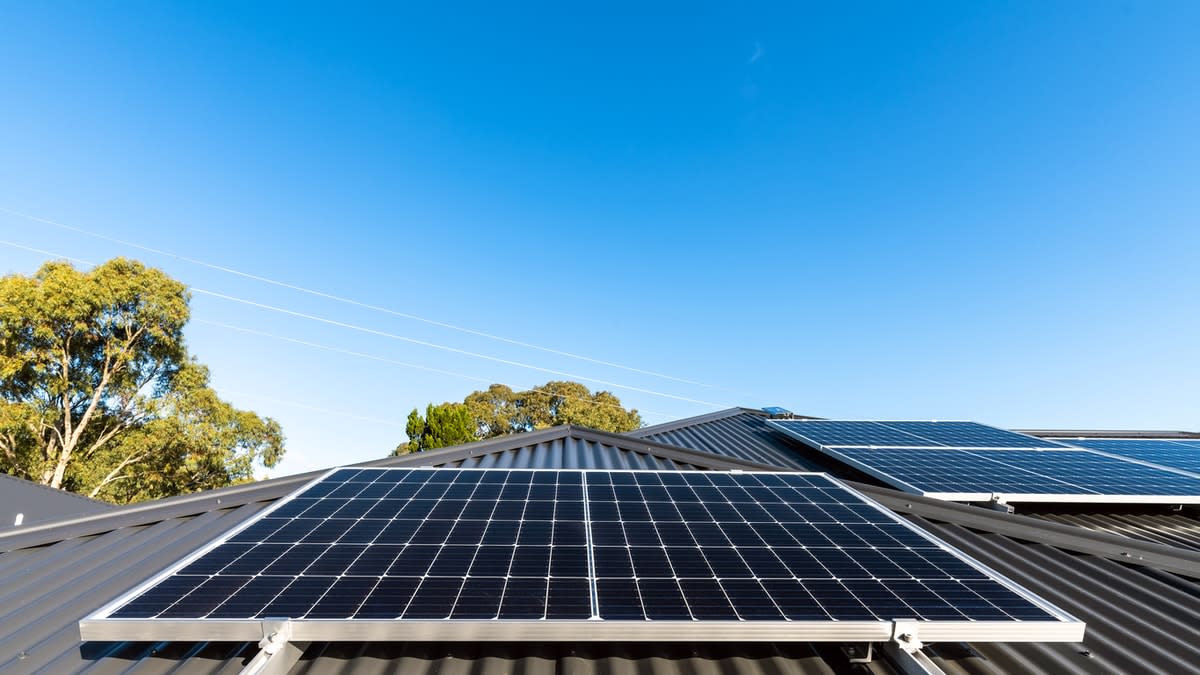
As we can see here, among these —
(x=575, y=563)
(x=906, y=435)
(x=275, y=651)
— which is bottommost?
(x=275, y=651)

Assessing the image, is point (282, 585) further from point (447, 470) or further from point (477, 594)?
point (447, 470)

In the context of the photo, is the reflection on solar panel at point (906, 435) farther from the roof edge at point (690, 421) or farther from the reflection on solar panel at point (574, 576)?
the reflection on solar panel at point (574, 576)

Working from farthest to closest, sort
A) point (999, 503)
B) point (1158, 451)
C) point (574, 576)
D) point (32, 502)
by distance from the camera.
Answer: point (1158, 451), point (32, 502), point (999, 503), point (574, 576)

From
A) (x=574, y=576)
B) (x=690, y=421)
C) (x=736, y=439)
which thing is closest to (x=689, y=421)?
(x=690, y=421)

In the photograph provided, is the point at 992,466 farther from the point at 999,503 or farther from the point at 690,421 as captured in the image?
the point at 690,421

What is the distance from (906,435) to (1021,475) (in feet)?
18.5

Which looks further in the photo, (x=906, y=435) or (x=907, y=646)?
(x=906, y=435)

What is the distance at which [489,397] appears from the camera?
5112cm

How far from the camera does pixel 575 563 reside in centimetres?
487

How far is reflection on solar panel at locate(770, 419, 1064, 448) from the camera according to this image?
15.7 m

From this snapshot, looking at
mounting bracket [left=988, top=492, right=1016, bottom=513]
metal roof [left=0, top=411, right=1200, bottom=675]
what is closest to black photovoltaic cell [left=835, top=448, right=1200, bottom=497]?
mounting bracket [left=988, top=492, right=1016, bottom=513]

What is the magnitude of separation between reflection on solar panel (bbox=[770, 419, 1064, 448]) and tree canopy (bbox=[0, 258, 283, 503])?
32902mm

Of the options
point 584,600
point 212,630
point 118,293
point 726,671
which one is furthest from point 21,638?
point 118,293

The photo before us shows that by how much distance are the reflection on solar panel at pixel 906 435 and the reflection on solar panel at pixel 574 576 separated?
10.2 metres
